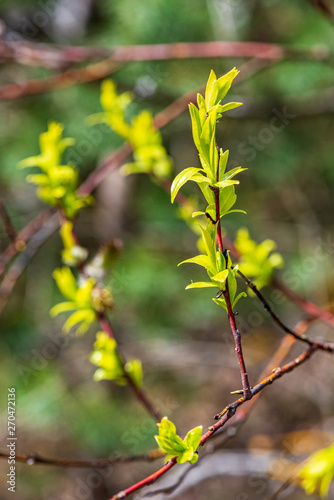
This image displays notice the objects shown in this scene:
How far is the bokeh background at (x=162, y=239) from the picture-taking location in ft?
6.30

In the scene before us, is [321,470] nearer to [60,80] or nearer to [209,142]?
[209,142]

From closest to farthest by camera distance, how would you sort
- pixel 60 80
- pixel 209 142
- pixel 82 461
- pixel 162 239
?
pixel 209 142 < pixel 82 461 < pixel 60 80 < pixel 162 239

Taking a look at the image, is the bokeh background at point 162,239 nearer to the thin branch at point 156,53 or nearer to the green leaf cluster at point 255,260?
the thin branch at point 156,53

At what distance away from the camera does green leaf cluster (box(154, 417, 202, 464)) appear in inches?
17.9

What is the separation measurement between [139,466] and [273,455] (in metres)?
1.41

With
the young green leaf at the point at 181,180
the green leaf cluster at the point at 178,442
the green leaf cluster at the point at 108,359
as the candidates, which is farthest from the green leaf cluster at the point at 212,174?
the green leaf cluster at the point at 108,359

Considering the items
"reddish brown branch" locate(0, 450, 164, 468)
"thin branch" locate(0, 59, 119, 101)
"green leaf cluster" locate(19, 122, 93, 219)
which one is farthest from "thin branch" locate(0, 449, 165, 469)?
"thin branch" locate(0, 59, 119, 101)

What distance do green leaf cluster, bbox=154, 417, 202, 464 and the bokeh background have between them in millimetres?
1263

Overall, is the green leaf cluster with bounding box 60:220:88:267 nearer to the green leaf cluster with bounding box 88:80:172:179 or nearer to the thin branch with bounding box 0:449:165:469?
the green leaf cluster with bounding box 88:80:172:179

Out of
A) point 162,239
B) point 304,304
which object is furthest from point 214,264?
point 162,239

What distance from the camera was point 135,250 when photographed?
7.00 ft

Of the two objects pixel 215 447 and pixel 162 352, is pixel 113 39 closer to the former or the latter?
pixel 162 352

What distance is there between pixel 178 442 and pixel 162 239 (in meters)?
1.82

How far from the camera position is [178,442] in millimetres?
469
